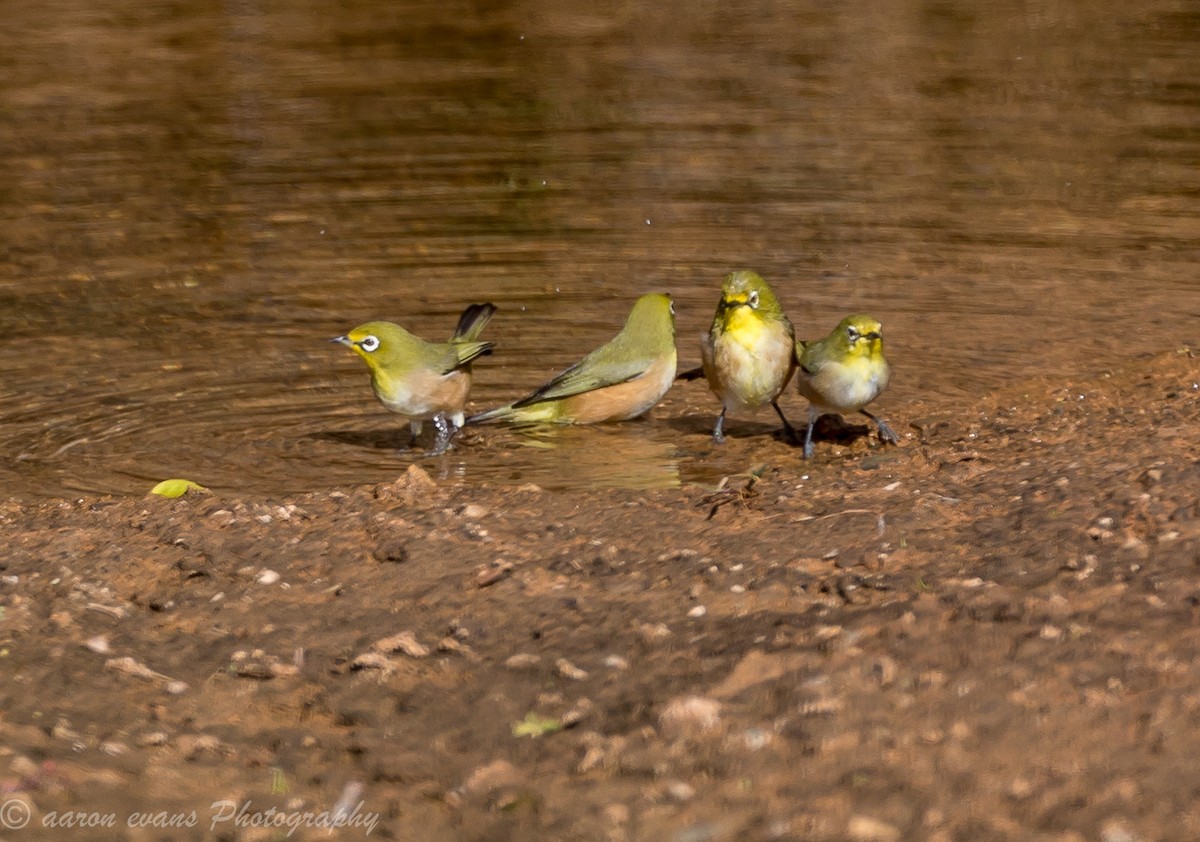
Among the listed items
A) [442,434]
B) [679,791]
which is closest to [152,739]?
[679,791]

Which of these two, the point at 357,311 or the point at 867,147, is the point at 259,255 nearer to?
the point at 357,311

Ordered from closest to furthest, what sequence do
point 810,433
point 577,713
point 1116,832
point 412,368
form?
point 1116,832 → point 577,713 → point 810,433 → point 412,368

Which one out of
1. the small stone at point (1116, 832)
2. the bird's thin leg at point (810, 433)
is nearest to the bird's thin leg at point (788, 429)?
the bird's thin leg at point (810, 433)

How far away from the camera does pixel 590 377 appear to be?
9.41 meters

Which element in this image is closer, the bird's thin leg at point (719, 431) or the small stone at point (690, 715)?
the small stone at point (690, 715)

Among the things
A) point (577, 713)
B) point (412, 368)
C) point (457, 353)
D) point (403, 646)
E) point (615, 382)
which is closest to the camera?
point (577, 713)

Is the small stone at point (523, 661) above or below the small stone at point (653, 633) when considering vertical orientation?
below

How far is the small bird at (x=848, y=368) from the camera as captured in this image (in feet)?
26.8

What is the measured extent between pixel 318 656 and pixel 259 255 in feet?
26.4

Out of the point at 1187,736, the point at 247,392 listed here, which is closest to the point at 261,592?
the point at 1187,736

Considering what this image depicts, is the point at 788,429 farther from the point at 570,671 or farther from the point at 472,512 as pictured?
the point at 570,671

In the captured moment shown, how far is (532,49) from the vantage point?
21641 millimetres

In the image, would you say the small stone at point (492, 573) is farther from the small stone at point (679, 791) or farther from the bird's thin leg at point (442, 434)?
the bird's thin leg at point (442, 434)

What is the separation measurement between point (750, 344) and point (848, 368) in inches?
25.0
